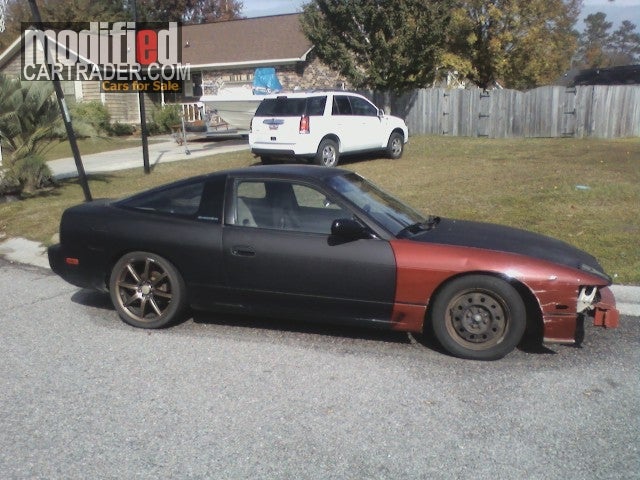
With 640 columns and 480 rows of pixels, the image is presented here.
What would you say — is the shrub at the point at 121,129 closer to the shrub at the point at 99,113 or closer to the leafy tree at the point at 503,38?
the shrub at the point at 99,113

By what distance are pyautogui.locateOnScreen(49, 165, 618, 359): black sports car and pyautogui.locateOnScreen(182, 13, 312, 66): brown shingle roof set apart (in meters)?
23.5

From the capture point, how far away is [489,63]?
2766cm

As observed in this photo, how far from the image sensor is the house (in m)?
29.2

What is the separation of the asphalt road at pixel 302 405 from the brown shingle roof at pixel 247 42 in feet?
79.9

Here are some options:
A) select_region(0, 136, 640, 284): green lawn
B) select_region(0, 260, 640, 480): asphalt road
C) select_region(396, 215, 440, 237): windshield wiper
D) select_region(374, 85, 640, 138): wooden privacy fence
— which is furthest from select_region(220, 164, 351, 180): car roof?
select_region(374, 85, 640, 138): wooden privacy fence

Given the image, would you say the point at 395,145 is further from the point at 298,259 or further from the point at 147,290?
the point at 298,259

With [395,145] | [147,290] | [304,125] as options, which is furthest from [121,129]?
[147,290]

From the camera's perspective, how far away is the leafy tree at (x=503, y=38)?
2603 centimetres

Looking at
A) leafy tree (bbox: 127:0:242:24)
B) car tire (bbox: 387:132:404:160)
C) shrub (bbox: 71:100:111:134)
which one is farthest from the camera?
leafy tree (bbox: 127:0:242:24)

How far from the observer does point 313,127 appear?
14.9m

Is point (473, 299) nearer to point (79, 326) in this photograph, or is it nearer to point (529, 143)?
point (79, 326)

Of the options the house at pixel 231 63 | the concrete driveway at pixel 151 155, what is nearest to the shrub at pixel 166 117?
the house at pixel 231 63

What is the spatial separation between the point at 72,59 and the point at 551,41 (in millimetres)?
20258

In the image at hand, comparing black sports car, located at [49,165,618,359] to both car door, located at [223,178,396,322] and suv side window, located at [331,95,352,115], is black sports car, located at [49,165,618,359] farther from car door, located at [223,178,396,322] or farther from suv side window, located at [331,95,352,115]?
suv side window, located at [331,95,352,115]
